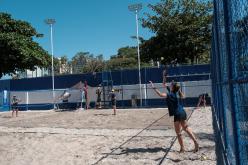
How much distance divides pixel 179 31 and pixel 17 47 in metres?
19.5

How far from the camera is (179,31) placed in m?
36.7

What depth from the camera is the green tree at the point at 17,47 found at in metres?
19.5

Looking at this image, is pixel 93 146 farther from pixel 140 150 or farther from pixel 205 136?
pixel 205 136

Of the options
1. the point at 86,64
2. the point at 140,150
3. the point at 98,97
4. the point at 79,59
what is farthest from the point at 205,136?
the point at 79,59

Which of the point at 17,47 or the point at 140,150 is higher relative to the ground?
the point at 17,47

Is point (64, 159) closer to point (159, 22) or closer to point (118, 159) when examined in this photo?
point (118, 159)

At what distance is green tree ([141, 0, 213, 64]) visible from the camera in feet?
120

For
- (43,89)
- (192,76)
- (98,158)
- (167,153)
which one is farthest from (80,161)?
(43,89)

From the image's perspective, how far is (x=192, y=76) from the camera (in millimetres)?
31438

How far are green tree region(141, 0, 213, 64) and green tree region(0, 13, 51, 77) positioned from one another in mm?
16534

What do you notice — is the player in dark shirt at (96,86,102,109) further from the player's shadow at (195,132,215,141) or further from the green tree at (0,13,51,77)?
the player's shadow at (195,132,215,141)

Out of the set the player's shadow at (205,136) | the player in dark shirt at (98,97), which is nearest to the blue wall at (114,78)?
the player in dark shirt at (98,97)

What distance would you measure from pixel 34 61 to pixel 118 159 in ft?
39.9

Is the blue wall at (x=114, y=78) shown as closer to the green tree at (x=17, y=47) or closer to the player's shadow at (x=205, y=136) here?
the green tree at (x=17, y=47)
